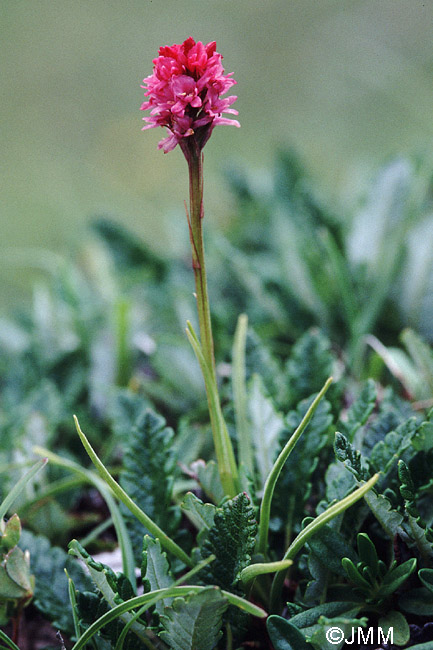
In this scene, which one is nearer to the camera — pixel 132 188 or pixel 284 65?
pixel 132 188

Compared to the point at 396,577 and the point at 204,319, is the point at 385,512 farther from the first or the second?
the point at 204,319

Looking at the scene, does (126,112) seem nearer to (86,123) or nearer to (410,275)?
(86,123)

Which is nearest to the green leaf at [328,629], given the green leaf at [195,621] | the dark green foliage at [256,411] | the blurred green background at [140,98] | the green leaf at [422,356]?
the dark green foliage at [256,411]

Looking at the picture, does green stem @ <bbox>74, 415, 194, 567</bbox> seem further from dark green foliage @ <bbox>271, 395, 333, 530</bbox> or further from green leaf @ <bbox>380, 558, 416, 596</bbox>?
green leaf @ <bbox>380, 558, 416, 596</bbox>

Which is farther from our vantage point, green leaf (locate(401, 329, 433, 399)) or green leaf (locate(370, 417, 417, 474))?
green leaf (locate(401, 329, 433, 399))

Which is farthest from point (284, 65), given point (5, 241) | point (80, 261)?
point (80, 261)

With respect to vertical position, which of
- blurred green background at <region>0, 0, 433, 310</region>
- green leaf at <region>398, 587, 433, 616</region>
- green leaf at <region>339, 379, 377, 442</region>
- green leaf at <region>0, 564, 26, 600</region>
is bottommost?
green leaf at <region>398, 587, 433, 616</region>

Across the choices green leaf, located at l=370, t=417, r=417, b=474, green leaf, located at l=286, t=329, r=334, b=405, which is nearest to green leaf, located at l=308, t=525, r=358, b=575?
green leaf, located at l=370, t=417, r=417, b=474
